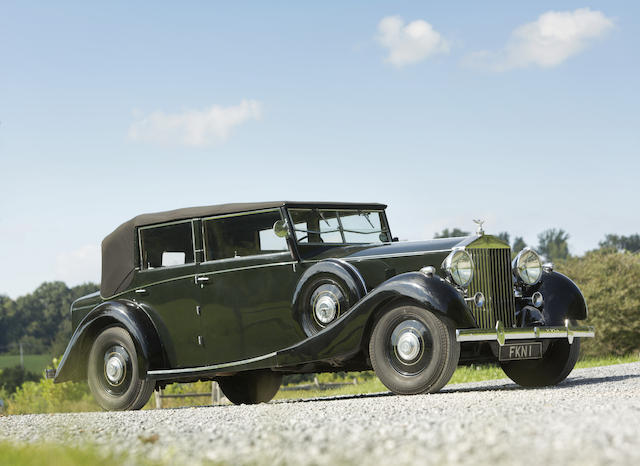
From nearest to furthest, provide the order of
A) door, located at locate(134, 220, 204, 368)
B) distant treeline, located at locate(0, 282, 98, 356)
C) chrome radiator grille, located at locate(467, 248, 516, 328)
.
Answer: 1. chrome radiator grille, located at locate(467, 248, 516, 328)
2. door, located at locate(134, 220, 204, 368)
3. distant treeline, located at locate(0, 282, 98, 356)

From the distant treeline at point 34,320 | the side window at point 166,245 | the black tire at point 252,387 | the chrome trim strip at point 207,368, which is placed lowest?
the distant treeline at point 34,320

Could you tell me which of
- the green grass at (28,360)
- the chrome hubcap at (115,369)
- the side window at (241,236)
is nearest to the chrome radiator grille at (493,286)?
the side window at (241,236)

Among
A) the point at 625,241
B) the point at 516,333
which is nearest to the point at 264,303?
the point at 516,333

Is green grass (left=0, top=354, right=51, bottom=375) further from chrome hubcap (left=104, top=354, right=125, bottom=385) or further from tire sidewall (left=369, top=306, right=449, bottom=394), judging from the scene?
tire sidewall (left=369, top=306, right=449, bottom=394)

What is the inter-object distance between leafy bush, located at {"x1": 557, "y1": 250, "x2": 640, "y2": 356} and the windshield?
→ 1641 centimetres

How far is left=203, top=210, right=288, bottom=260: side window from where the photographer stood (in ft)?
27.8

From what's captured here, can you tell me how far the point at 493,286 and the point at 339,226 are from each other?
1947 mm

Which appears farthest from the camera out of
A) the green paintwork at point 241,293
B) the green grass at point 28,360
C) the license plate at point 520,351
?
the green grass at point 28,360

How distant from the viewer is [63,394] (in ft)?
84.2

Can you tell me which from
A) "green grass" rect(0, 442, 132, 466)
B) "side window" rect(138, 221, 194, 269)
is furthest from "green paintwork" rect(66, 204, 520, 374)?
"green grass" rect(0, 442, 132, 466)

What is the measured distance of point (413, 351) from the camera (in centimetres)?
713

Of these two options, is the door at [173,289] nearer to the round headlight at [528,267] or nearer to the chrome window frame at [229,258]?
the chrome window frame at [229,258]

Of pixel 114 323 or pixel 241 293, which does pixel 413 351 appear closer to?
pixel 241 293

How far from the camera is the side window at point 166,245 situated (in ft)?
29.3
